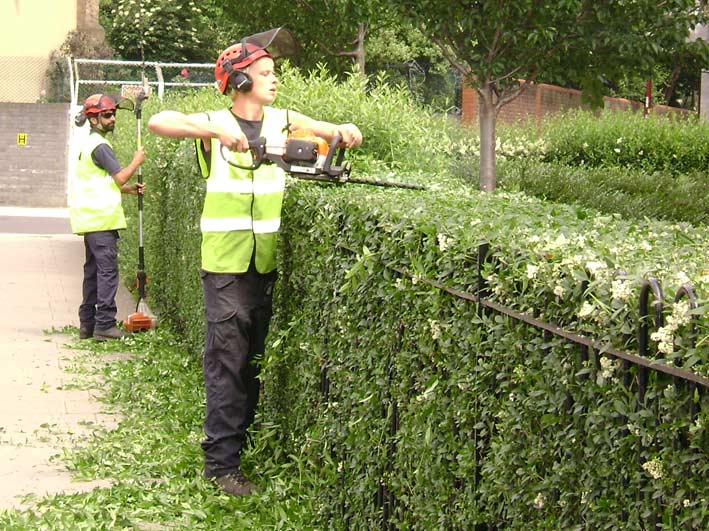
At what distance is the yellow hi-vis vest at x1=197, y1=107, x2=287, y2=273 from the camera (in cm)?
623

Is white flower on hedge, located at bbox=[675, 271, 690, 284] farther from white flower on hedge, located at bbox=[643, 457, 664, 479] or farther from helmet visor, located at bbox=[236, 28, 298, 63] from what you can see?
helmet visor, located at bbox=[236, 28, 298, 63]

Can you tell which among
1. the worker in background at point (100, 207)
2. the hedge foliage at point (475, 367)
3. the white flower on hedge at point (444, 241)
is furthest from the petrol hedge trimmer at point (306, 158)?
the worker in background at point (100, 207)

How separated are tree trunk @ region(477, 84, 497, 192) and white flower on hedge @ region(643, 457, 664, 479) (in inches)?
431

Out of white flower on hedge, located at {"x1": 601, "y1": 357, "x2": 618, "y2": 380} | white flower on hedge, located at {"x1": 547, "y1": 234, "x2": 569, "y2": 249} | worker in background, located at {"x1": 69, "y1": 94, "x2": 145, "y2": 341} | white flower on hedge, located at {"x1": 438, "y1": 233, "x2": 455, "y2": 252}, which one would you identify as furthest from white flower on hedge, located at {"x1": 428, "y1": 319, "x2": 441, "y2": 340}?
worker in background, located at {"x1": 69, "y1": 94, "x2": 145, "y2": 341}

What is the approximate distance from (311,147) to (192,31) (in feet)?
133

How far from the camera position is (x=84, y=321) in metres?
11.1

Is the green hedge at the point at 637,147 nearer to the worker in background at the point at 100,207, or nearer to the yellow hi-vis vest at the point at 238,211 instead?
the worker in background at the point at 100,207

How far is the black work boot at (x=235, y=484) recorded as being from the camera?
20.5ft

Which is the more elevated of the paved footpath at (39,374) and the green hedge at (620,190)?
the green hedge at (620,190)

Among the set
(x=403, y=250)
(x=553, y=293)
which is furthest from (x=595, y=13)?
(x=553, y=293)

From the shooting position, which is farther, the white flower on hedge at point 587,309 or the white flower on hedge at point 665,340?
the white flower on hedge at point 587,309

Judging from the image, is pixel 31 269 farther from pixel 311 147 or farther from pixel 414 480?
pixel 414 480

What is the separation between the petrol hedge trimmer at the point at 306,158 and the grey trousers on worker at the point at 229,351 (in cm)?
64

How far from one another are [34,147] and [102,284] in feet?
68.0
